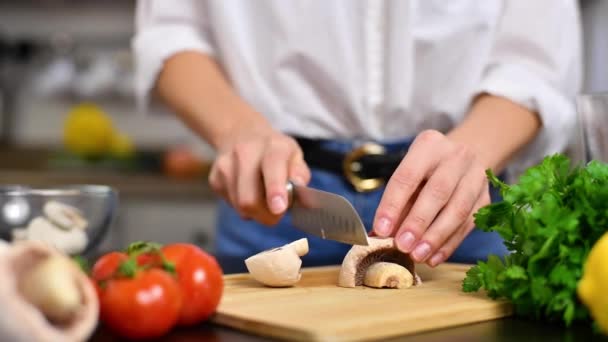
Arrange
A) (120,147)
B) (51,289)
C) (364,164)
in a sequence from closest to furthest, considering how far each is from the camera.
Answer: (51,289) → (364,164) → (120,147)

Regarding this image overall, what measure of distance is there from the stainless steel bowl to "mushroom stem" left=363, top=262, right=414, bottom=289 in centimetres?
43

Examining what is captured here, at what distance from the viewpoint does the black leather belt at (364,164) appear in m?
1.45

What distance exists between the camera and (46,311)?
0.65 meters

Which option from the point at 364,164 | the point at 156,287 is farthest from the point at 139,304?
the point at 364,164

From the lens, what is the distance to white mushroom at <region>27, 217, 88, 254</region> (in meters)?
1.22

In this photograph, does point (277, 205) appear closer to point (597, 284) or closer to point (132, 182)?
point (597, 284)

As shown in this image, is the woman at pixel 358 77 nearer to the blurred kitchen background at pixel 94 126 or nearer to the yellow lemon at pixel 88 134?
the blurred kitchen background at pixel 94 126

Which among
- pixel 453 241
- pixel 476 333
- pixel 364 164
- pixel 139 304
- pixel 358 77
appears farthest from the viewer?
pixel 358 77

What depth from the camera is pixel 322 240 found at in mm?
1512

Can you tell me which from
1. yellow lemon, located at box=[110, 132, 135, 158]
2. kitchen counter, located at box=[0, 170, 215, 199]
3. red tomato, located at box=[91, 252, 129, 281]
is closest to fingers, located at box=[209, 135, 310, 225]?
red tomato, located at box=[91, 252, 129, 281]

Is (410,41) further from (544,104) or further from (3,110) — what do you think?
(3,110)

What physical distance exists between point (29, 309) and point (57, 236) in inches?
24.6

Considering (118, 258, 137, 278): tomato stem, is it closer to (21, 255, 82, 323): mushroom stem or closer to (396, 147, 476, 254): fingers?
(21, 255, 82, 323): mushroom stem

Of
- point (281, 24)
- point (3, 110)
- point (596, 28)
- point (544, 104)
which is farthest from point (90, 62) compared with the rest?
point (544, 104)
